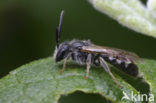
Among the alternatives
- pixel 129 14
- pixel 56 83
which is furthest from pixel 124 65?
pixel 56 83

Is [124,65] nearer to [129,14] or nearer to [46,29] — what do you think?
[129,14]

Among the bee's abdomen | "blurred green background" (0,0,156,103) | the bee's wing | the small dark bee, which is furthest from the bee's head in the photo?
"blurred green background" (0,0,156,103)

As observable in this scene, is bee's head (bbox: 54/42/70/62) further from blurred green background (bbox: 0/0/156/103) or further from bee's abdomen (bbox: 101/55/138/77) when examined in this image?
blurred green background (bbox: 0/0/156/103)

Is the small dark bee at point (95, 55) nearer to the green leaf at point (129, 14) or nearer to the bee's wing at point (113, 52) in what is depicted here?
the bee's wing at point (113, 52)

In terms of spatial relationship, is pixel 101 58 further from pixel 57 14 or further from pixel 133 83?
pixel 57 14

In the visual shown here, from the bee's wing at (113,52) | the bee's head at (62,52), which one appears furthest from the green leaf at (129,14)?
the bee's head at (62,52)

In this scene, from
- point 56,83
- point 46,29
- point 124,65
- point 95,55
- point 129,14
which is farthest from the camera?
point 46,29

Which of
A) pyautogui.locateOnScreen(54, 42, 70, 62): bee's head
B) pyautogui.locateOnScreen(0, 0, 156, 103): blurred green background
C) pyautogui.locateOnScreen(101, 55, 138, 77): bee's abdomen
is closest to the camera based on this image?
pyautogui.locateOnScreen(101, 55, 138, 77): bee's abdomen
